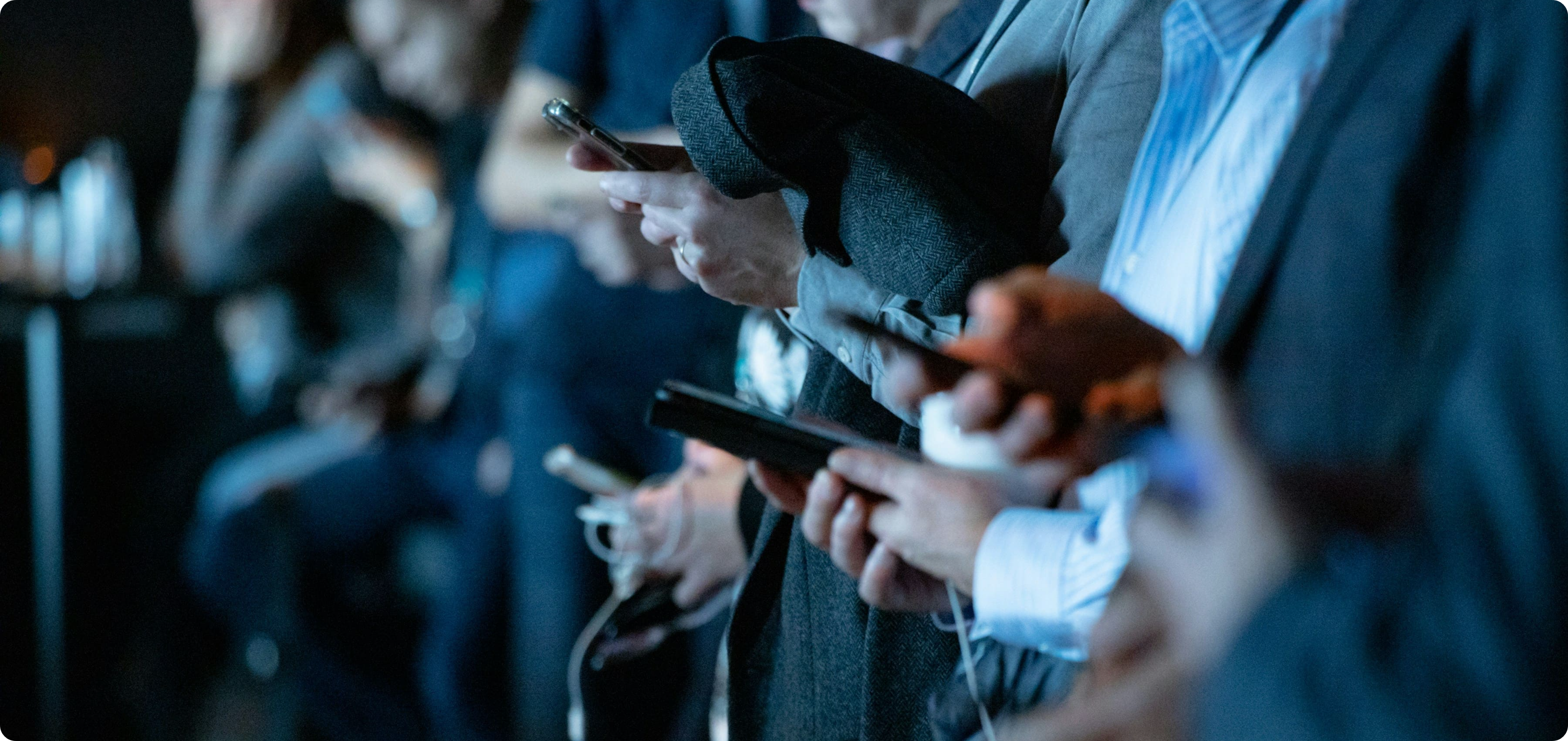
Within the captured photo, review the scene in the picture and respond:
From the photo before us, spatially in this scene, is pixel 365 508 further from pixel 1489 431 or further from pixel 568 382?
pixel 1489 431

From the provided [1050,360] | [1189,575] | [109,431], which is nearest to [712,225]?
[1050,360]

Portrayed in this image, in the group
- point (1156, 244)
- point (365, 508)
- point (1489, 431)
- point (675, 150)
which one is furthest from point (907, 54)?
point (365, 508)

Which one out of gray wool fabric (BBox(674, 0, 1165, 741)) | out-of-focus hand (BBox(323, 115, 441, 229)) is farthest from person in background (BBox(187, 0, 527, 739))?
gray wool fabric (BBox(674, 0, 1165, 741))

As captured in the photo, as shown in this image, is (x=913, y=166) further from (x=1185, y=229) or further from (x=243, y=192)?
(x=243, y=192)

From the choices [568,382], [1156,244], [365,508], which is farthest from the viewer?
[365,508]

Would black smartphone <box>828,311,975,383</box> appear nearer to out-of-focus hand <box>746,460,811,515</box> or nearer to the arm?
out-of-focus hand <box>746,460,811,515</box>

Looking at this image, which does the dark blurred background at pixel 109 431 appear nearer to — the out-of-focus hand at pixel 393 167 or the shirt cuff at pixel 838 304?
the out-of-focus hand at pixel 393 167

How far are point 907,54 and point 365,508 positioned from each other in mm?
1633

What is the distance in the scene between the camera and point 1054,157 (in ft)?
2.50

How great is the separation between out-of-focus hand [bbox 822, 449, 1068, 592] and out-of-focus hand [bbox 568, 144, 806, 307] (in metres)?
0.26

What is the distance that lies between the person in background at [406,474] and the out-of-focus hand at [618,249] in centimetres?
56

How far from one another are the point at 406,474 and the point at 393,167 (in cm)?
60

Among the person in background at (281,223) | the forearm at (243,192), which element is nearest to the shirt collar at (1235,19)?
the person in background at (281,223)

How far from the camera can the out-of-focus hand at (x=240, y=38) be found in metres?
2.60
